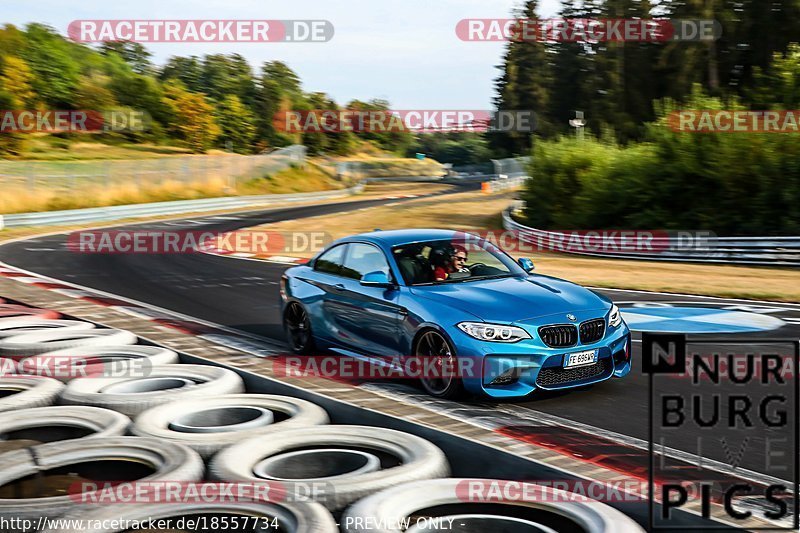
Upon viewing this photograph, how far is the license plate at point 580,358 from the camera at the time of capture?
25.2ft

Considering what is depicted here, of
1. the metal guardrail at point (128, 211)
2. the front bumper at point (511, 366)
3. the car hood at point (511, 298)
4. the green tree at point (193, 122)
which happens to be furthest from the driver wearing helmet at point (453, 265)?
the green tree at point (193, 122)

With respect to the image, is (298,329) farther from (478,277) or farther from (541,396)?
(541,396)

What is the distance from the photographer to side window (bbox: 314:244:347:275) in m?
9.66

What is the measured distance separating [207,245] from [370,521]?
25.1 m

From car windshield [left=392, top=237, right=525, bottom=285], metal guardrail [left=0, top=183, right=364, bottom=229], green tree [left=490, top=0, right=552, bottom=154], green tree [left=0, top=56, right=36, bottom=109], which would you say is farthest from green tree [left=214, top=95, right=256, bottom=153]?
car windshield [left=392, top=237, right=525, bottom=285]

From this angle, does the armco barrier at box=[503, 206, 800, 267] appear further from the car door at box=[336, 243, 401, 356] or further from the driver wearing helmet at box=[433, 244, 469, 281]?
the car door at box=[336, 243, 401, 356]

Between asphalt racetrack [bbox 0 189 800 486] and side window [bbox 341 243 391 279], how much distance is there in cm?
126

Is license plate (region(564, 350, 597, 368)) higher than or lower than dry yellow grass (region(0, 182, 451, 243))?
higher

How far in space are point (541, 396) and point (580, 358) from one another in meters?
0.58

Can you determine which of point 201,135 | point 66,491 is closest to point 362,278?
point 66,491

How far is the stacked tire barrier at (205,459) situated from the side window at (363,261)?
1884mm

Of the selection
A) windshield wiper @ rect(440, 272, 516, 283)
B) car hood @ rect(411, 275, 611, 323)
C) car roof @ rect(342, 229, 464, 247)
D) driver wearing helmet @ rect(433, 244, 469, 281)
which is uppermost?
car roof @ rect(342, 229, 464, 247)

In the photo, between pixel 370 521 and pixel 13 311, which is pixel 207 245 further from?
pixel 370 521

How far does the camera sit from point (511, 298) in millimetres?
7965
